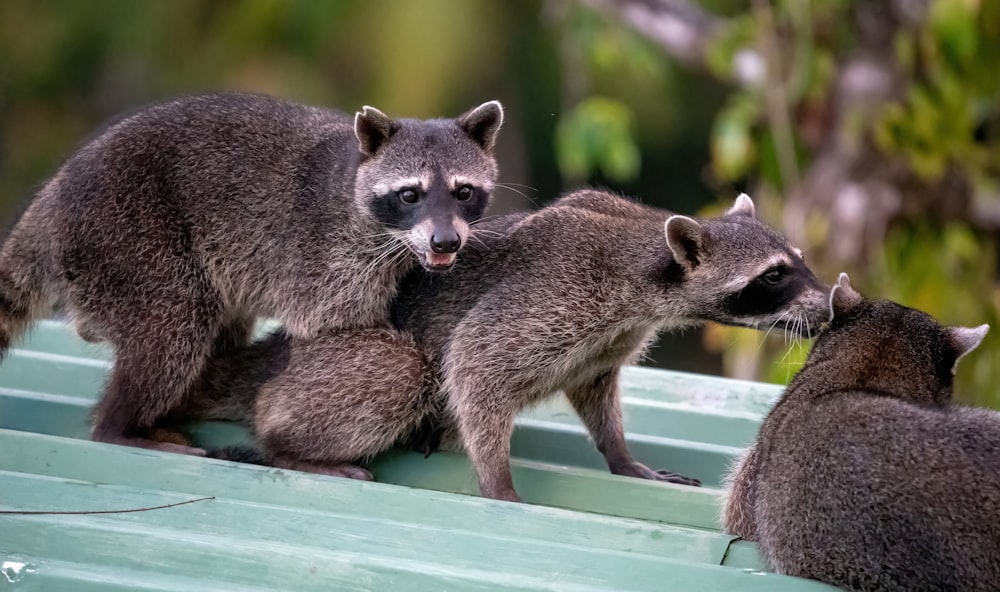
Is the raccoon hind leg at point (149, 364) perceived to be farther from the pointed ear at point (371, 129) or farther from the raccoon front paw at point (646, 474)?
the raccoon front paw at point (646, 474)

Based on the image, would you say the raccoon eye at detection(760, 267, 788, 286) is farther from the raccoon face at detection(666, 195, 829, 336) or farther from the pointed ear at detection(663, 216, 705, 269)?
the pointed ear at detection(663, 216, 705, 269)

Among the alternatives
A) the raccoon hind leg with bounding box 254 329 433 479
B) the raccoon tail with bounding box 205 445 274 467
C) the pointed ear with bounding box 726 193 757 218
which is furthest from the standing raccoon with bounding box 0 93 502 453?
the pointed ear with bounding box 726 193 757 218

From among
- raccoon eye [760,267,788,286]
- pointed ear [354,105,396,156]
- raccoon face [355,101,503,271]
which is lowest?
raccoon eye [760,267,788,286]

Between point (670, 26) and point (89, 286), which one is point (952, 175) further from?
point (89, 286)

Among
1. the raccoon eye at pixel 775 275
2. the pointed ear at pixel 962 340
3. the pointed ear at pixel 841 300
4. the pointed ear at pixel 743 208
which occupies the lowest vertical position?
the pointed ear at pixel 743 208

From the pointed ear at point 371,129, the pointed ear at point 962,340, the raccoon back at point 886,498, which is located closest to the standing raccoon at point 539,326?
the pointed ear at point 962,340

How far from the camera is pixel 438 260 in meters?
5.26

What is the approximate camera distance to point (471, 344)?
5234mm

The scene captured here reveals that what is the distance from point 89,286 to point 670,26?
273 inches

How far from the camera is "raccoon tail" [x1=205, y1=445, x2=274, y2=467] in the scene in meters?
5.19

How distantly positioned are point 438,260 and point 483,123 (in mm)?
931

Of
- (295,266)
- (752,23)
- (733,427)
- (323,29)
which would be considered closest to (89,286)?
(295,266)

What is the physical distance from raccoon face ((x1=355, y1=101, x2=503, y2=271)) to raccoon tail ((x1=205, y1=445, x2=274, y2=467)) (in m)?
0.97

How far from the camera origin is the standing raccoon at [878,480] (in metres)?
3.76
